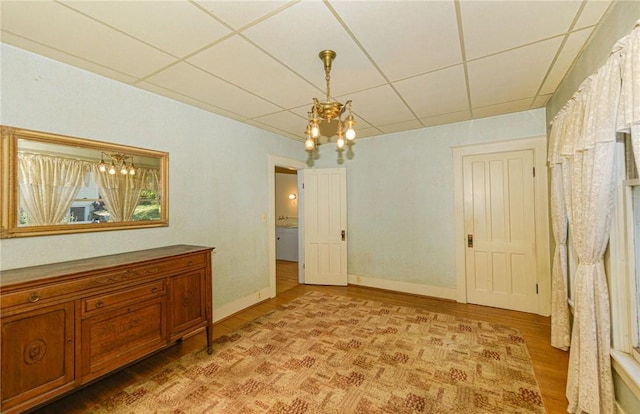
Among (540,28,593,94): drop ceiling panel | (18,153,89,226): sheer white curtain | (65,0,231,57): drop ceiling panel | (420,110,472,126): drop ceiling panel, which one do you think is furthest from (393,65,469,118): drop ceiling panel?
(18,153,89,226): sheer white curtain

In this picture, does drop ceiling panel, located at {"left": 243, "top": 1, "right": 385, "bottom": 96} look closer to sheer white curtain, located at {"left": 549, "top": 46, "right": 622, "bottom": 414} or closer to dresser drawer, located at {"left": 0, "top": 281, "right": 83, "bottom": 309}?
sheer white curtain, located at {"left": 549, "top": 46, "right": 622, "bottom": 414}

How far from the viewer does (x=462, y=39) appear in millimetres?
1838

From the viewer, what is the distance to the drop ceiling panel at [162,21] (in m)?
1.50

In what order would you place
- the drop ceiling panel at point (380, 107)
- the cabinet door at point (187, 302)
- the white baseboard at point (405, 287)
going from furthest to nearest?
the white baseboard at point (405, 287) → the drop ceiling panel at point (380, 107) → the cabinet door at point (187, 302)

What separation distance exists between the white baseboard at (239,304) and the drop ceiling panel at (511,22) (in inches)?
146

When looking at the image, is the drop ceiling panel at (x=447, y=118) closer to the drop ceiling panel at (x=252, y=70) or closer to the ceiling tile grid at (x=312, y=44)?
the ceiling tile grid at (x=312, y=44)

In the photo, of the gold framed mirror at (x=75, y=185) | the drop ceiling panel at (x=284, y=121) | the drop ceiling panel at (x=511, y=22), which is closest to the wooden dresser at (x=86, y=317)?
the gold framed mirror at (x=75, y=185)

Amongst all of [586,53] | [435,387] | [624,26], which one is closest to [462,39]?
[624,26]

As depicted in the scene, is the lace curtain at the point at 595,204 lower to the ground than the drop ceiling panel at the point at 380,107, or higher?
lower

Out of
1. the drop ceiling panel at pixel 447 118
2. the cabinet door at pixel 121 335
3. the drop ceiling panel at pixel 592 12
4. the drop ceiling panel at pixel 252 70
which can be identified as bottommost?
the cabinet door at pixel 121 335

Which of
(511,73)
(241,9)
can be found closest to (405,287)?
(511,73)

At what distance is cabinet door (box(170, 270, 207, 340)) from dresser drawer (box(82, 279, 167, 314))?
0.13m

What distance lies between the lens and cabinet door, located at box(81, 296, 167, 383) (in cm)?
175

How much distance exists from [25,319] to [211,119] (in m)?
2.49
